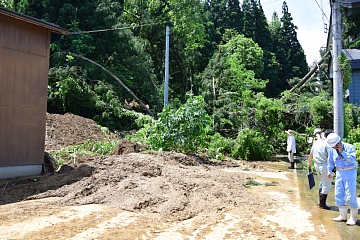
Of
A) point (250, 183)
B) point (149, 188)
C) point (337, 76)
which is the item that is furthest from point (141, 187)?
point (337, 76)

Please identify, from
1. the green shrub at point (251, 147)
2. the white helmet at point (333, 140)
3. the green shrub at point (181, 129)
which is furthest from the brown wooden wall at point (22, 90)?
the green shrub at point (251, 147)

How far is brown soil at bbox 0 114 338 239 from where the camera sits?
225 inches

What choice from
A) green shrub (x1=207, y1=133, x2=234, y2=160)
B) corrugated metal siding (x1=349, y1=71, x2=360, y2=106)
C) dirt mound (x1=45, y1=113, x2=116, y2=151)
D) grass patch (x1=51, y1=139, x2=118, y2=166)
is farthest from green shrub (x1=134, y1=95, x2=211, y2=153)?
corrugated metal siding (x1=349, y1=71, x2=360, y2=106)

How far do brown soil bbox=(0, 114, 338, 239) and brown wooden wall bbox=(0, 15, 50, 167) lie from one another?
3.22 ft

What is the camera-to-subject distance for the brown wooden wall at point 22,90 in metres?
9.87

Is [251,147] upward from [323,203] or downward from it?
upward

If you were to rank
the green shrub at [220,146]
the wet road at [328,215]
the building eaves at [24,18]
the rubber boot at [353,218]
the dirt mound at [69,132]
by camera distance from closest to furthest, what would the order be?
the wet road at [328,215]
the rubber boot at [353,218]
the building eaves at [24,18]
the dirt mound at [69,132]
the green shrub at [220,146]

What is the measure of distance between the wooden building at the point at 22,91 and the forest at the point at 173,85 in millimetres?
5854

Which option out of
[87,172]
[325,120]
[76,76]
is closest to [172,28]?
[76,76]

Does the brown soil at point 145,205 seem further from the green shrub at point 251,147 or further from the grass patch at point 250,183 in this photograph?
the green shrub at point 251,147

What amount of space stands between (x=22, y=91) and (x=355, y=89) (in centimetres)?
1690

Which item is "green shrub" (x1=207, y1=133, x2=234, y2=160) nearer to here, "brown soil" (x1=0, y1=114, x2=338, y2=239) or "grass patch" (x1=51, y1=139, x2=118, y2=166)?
"grass patch" (x1=51, y1=139, x2=118, y2=166)

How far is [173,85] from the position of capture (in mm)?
33344

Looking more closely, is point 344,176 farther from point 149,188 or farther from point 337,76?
point 337,76
